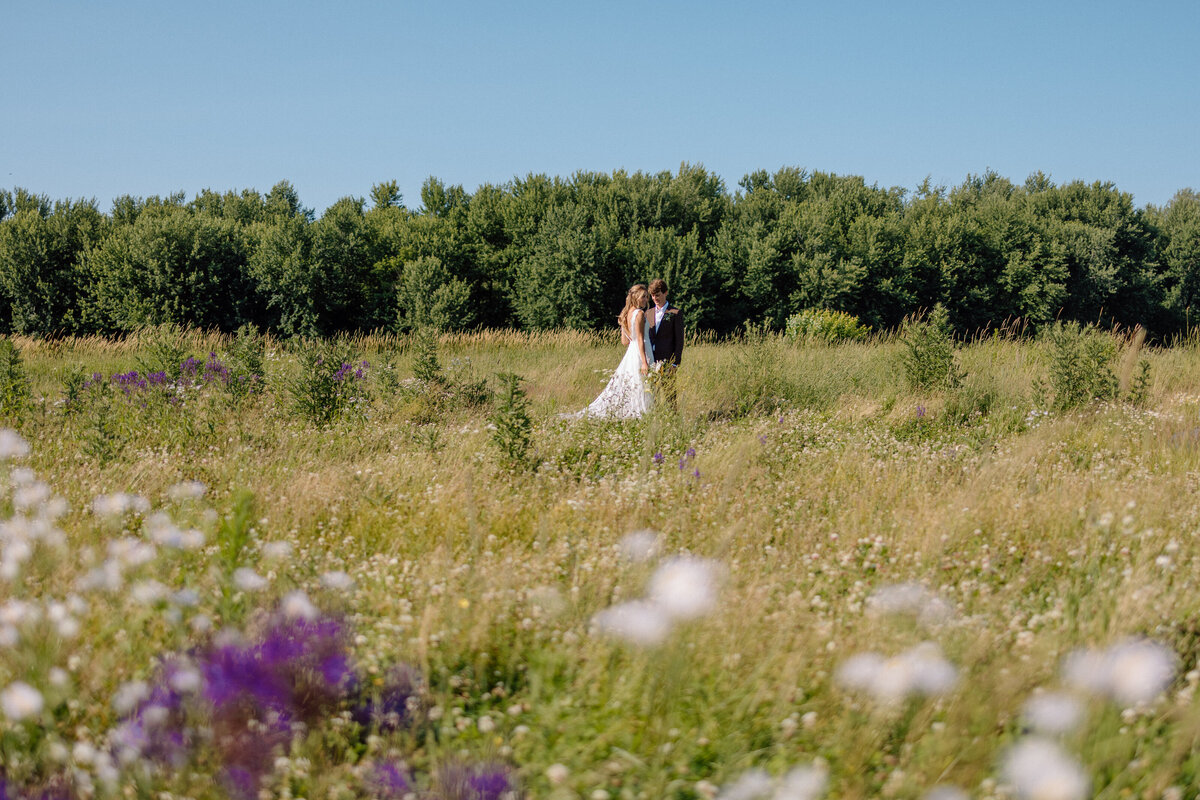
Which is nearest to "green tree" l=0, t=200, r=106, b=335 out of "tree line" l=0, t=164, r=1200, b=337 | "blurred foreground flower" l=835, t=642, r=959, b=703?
"tree line" l=0, t=164, r=1200, b=337

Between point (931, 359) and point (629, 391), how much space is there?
372 centimetres

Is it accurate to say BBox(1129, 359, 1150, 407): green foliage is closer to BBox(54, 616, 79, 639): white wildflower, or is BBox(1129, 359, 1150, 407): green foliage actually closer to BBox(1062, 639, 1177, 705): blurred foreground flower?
BBox(1062, 639, 1177, 705): blurred foreground flower

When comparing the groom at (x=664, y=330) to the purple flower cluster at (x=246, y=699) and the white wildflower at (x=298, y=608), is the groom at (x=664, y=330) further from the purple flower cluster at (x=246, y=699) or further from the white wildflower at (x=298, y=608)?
the purple flower cluster at (x=246, y=699)

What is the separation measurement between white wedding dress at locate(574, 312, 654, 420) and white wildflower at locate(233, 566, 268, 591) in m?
5.39

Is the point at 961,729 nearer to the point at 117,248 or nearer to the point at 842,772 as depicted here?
the point at 842,772

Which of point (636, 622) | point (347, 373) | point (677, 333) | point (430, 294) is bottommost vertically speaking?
point (636, 622)

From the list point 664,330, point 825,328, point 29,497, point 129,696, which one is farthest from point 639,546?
point 825,328

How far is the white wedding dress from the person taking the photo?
8.39 metres

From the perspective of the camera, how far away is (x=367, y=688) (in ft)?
8.33

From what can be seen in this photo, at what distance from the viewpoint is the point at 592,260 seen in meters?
23.5

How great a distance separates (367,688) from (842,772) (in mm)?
1566

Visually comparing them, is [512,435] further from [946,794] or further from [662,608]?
[946,794]

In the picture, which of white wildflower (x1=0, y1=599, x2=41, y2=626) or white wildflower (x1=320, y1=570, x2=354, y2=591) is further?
white wildflower (x1=320, y1=570, x2=354, y2=591)

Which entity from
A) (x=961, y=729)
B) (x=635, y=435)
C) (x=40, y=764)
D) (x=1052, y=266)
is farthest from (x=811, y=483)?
(x=1052, y=266)
